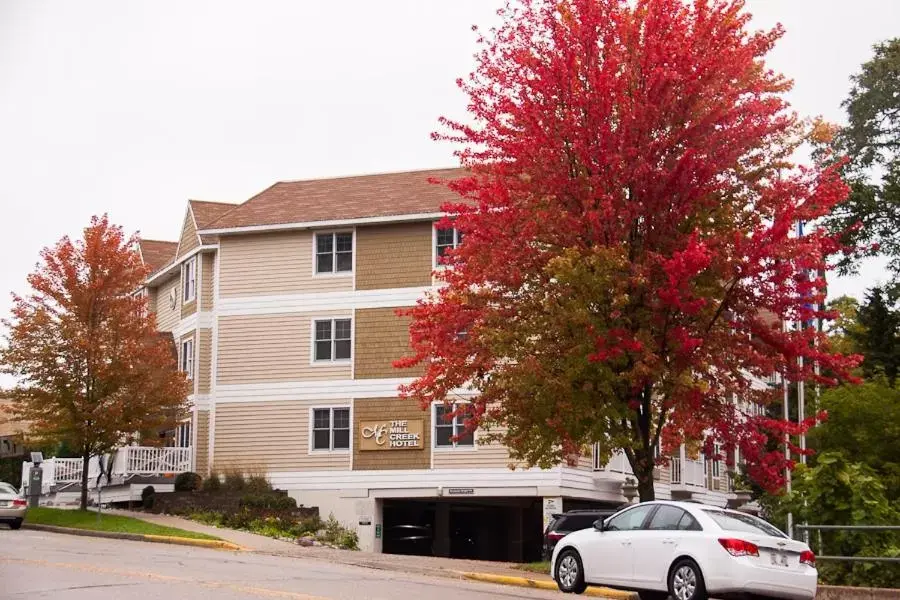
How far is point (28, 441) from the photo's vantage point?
36562 mm

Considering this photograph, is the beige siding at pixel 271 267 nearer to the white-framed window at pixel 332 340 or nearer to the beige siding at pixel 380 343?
the white-framed window at pixel 332 340

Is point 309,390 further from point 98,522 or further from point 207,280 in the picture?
point 98,522

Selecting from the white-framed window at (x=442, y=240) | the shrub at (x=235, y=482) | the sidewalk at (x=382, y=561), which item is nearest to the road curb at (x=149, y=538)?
the sidewalk at (x=382, y=561)

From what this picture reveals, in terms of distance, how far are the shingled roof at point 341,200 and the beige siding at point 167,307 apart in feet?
11.5

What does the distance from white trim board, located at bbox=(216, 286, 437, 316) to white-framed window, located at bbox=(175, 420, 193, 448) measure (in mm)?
3922

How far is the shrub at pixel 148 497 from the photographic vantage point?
3788 centimetres

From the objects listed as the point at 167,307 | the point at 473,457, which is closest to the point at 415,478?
the point at 473,457

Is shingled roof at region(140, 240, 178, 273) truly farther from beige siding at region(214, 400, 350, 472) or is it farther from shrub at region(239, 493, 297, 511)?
shrub at region(239, 493, 297, 511)

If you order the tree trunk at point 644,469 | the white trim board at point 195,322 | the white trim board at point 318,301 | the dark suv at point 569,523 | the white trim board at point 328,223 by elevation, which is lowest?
the dark suv at point 569,523

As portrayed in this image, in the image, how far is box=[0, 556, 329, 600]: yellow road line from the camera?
15.9 m

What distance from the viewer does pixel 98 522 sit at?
33.2m

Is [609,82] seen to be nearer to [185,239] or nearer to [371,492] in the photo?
[371,492]

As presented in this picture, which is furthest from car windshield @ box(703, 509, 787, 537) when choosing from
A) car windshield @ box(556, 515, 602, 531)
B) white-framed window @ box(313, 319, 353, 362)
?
white-framed window @ box(313, 319, 353, 362)

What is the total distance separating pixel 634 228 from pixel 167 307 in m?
26.8
